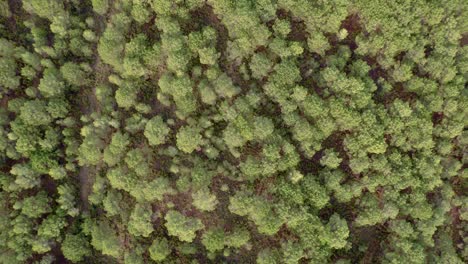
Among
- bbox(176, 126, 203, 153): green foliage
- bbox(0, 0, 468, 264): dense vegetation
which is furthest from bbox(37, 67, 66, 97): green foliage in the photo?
bbox(176, 126, 203, 153): green foliage

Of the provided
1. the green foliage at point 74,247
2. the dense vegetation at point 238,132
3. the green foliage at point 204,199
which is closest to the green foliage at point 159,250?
the dense vegetation at point 238,132

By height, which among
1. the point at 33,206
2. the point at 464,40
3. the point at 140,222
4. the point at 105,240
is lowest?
the point at 33,206

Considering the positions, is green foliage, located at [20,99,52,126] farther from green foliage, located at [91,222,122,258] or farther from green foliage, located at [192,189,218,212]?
green foliage, located at [192,189,218,212]

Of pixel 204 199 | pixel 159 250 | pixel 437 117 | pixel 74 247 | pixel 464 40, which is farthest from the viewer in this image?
pixel 437 117

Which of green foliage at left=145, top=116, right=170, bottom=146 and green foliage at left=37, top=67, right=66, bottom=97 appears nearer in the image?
green foliage at left=145, top=116, right=170, bottom=146

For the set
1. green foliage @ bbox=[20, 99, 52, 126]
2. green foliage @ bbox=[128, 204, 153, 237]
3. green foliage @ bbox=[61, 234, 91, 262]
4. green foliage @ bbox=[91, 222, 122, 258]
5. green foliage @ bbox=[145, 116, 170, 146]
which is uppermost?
green foliage @ bbox=[145, 116, 170, 146]

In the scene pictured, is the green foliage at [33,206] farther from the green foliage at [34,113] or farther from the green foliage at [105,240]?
the green foliage at [34,113]

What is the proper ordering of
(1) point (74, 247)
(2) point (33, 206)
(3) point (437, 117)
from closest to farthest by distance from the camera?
(2) point (33, 206) → (1) point (74, 247) → (3) point (437, 117)

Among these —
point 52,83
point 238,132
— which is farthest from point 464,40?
Answer: point 52,83

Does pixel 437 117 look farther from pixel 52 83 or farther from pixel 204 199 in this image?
pixel 52 83
